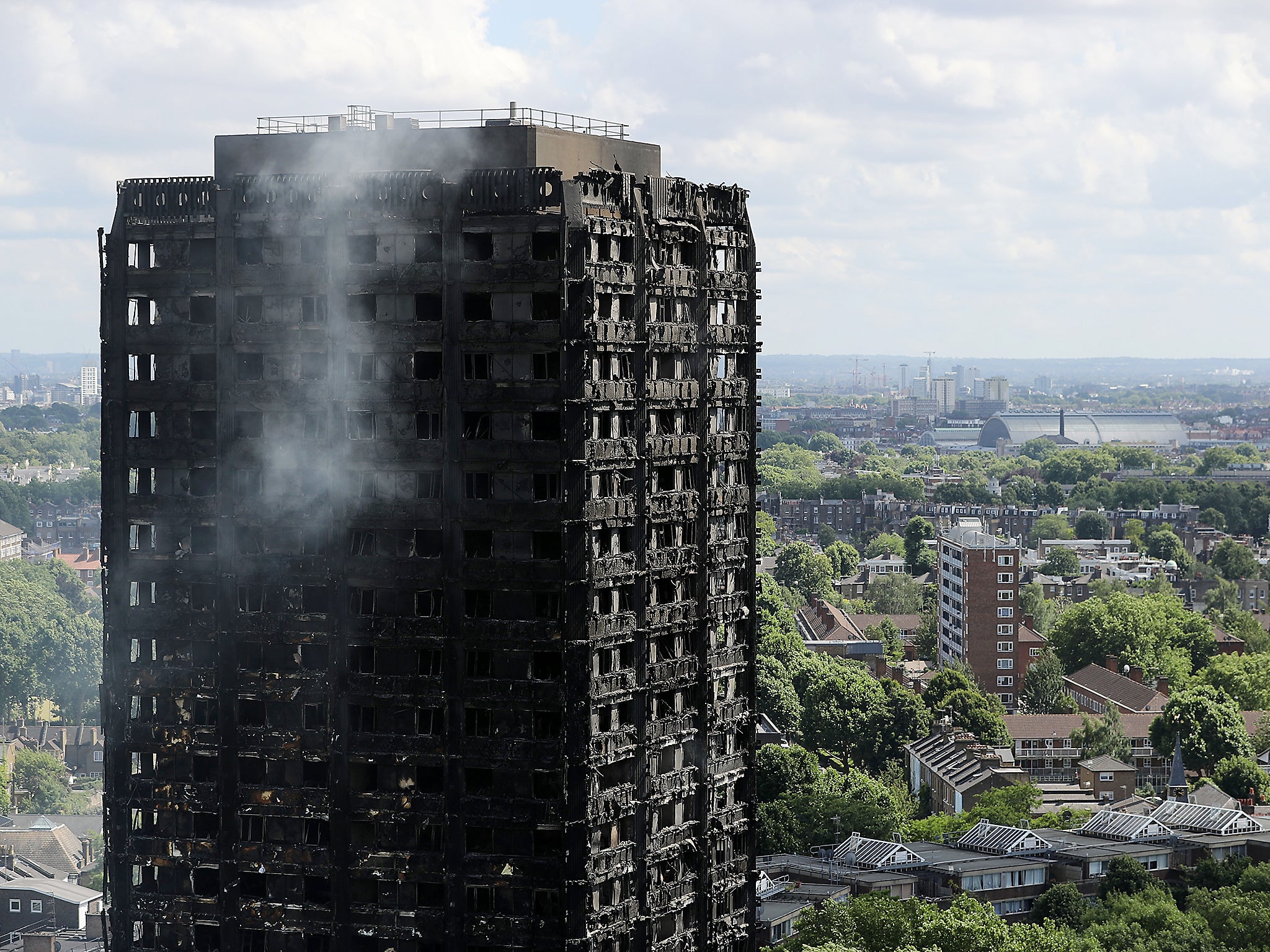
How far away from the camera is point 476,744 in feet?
255

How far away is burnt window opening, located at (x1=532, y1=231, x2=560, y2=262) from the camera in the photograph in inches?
3056

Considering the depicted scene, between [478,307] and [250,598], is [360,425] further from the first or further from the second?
[250,598]

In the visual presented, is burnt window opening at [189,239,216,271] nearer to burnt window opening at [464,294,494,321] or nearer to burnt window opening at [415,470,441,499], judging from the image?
burnt window opening at [464,294,494,321]

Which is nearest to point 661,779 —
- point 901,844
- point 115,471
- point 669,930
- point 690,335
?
point 669,930

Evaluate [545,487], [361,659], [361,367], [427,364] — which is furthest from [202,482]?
[545,487]

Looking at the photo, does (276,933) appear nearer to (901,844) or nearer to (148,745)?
(148,745)

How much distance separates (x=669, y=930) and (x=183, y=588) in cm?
2560

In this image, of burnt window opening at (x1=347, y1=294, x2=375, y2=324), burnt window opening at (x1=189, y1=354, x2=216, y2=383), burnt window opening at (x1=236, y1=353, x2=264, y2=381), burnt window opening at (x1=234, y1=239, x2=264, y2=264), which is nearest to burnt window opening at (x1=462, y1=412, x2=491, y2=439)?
burnt window opening at (x1=347, y1=294, x2=375, y2=324)

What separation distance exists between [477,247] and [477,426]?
724cm

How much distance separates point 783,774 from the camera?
194 metres

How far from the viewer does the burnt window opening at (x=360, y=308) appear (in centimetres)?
7969

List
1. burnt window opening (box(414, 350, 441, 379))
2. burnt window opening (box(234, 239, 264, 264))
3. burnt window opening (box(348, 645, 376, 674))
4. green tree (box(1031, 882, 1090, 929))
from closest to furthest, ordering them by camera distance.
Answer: burnt window opening (box(414, 350, 441, 379)) < burnt window opening (box(348, 645, 376, 674)) < burnt window opening (box(234, 239, 264, 264)) < green tree (box(1031, 882, 1090, 929))

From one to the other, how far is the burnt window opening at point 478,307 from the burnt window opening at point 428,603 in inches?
439

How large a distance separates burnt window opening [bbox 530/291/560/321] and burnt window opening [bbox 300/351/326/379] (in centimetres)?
931
